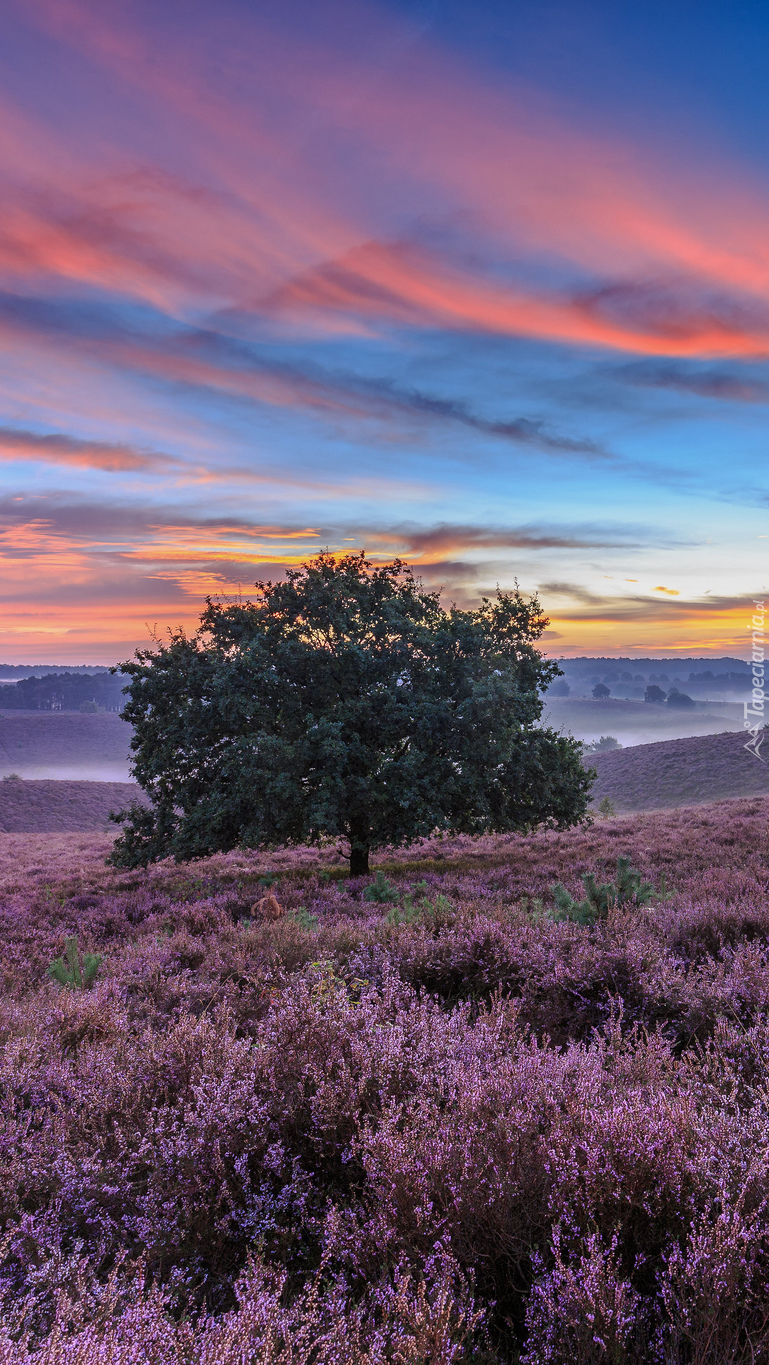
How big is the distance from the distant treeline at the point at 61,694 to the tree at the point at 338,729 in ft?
532

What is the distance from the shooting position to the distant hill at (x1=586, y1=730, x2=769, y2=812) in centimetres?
5572

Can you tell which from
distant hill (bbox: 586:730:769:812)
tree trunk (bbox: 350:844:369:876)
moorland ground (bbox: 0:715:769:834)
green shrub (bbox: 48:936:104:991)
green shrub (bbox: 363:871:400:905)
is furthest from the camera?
distant hill (bbox: 586:730:769:812)

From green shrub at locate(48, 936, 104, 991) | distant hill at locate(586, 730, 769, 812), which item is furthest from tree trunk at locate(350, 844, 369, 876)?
distant hill at locate(586, 730, 769, 812)

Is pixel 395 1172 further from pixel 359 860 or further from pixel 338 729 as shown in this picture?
pixel 359 860

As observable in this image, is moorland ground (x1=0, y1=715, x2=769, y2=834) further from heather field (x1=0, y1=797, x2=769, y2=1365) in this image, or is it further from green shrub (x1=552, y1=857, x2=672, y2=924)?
heather field (x1=0, y1=797, x2=769, y2=1365)

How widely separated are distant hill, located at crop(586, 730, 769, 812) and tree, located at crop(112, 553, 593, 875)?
3949 centimetres

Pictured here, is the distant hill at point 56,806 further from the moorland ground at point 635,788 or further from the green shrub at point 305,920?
the green shrub at point 305,920

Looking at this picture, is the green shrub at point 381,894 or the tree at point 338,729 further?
the tree at point 338,729

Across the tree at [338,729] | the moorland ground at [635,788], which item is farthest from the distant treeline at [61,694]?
the tree at [338,729]

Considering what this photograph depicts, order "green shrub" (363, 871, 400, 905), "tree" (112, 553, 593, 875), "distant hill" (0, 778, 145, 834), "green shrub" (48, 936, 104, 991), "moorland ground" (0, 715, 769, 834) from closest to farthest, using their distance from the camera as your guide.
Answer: "green shrub" (48, 936, 104, 991) → "green shrub" (363, 871, 400, 905) → "tree" (112, 553, 593, 875) → "distant hill" (0, 778, 145, 834) → "moorland ground" (0, 715, 769, 834)

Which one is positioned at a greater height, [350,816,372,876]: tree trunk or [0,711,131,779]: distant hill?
[350,816,372,876]: tree trunk

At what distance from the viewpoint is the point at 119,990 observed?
211 inches

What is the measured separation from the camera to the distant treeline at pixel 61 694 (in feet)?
554

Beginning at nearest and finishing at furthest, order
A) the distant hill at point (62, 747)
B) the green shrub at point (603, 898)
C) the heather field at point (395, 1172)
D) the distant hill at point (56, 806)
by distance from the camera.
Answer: the heather field at point (395, 1172) → the green shrub at point (603, 898) → the distant hill at point (56, 806) → the distant hill at point (62, 747)
